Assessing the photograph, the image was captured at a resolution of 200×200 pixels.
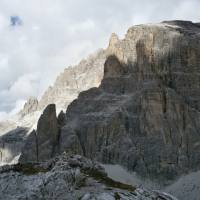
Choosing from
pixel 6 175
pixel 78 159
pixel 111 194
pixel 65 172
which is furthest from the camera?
pixel 78 159

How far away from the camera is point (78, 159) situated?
58750 millimetres

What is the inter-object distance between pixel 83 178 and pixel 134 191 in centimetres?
506

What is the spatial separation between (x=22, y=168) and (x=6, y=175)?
2.99 meters

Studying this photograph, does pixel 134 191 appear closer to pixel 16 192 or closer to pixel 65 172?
pixel 65 172

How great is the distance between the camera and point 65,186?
4981 cm

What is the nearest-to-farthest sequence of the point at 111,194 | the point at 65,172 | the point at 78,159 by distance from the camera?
the point at 111,194 → the point at 65,172 → the point at 78,159

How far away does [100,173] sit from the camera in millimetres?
56750

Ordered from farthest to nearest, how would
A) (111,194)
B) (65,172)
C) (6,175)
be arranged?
1. (6,175)
2. (65,172)
3. (111,194)

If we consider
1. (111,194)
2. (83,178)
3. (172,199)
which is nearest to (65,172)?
(83,178)

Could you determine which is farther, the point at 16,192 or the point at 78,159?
the point at 78,159

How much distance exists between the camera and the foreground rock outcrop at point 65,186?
1917 inches

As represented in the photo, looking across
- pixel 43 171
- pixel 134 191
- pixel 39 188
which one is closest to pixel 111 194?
pixel 134 191

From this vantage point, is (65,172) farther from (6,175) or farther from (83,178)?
(6,175)

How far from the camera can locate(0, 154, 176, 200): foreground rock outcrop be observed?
160 ft
